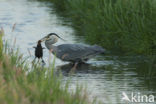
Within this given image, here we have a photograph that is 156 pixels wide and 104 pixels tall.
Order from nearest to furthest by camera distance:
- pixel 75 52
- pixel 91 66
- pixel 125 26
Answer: pixel 91 66 → pixel 75 52 → pixel 125 26

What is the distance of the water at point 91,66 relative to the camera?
32.5 ft

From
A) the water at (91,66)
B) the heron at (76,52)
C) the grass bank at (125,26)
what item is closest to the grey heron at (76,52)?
the heron at (76,52)

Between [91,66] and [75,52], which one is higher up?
[75,52]

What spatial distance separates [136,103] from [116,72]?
3.10 meters

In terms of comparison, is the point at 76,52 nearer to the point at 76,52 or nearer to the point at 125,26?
the point at 76,52

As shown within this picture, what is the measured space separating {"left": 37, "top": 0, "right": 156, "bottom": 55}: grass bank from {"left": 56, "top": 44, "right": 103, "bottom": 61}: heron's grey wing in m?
1.41

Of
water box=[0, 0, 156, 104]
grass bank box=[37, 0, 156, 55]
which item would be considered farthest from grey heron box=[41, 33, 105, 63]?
grass bank box=[37, 0, 156, 55]

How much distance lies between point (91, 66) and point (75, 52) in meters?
0.48

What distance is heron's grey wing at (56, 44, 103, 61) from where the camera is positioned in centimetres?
1282

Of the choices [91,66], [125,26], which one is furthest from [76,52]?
[125,26]

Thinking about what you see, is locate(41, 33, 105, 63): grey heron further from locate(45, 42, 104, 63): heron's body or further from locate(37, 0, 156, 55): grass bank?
locate(37, 0, 156, 55): grass bank

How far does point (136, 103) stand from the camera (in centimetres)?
869

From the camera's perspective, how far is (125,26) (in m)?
14.3

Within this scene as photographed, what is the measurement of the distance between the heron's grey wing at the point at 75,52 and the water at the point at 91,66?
22 centimetres
